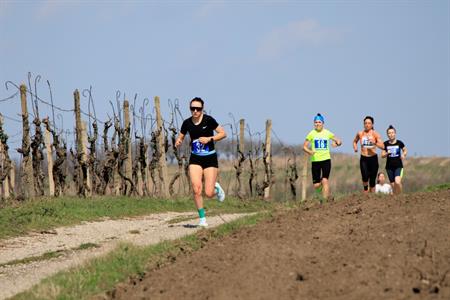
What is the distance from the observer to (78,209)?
1847cm

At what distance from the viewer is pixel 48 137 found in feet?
71.3

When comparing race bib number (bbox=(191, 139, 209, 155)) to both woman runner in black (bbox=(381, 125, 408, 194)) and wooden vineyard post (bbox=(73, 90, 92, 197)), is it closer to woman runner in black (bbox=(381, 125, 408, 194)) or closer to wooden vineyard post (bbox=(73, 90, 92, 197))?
woman runner in black (bbox=(381, 125, 408, 194))

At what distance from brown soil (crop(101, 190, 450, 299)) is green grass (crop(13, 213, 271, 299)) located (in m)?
0.30

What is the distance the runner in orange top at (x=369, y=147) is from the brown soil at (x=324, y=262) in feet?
21.3

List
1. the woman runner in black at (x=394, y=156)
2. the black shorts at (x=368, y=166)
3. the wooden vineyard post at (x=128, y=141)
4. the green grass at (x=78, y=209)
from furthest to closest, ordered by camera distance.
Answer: the wooden vineyard post at (x=128, y=141) → the woman runner in black at (x=394, y=156) → the black shorts at (x=368, y=166) → the green grass at (x=78, y=209)

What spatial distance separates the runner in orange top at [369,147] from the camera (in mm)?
17188

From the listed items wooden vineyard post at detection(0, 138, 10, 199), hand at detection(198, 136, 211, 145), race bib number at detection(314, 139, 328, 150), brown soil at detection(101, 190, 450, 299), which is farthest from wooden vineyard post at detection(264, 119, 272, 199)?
brown soil at detection(101, 190, 450, 299)

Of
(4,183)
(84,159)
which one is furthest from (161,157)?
(4,183)

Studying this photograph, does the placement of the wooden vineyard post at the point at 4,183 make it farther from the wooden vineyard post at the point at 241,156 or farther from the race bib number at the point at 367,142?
the race bib number at the point at 367,142

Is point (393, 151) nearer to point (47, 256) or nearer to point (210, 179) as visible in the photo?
point (210, 179)

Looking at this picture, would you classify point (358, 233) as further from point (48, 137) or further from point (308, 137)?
point (48, 137)

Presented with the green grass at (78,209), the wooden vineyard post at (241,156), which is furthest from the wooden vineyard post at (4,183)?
the wooden vineyard post at (241,156)

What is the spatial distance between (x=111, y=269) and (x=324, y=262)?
2705mm

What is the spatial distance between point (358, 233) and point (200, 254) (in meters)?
1.76
